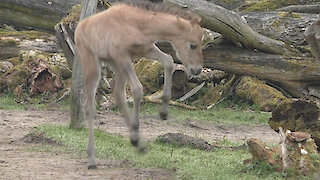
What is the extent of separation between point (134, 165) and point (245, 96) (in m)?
9.27

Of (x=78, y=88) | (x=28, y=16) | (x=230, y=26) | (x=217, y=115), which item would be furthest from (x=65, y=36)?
(x=217, y=115)

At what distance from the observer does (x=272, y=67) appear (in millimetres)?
15961

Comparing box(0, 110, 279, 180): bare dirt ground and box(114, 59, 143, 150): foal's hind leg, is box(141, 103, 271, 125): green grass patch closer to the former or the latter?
box(0, 110, 279, 180): bare dirt ground

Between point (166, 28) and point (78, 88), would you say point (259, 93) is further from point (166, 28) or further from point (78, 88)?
point (166, 28)

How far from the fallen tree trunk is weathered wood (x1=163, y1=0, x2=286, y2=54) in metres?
0.28

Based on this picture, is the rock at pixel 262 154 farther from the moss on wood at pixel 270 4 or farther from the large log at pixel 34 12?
the moss on wood at pixel 270 4

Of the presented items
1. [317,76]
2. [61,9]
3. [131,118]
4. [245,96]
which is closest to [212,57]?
[245,96]

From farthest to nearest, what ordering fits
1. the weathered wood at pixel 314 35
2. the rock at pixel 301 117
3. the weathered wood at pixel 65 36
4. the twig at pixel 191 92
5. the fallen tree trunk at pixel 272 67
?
the twig at pixel 191 92 → the fallen tree trunk at pixel 272 67 → the weathered wood at pixel 65 36 → the rock at pixel 301 117 → the weathered wood at pixel 314 35

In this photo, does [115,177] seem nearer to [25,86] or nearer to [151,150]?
[151,150]

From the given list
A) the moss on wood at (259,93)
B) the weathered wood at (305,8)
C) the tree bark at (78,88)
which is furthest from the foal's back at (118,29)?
the weathered wood at (305,8)

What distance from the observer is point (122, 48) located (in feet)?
23.5

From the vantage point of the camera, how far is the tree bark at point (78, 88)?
11.5m

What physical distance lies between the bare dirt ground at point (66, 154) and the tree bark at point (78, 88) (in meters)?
0.93

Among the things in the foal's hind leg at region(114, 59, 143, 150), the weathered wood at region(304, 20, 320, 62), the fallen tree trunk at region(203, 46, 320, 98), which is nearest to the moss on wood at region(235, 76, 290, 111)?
the fallen tree trunk at region(203, 46, 320, 98)
